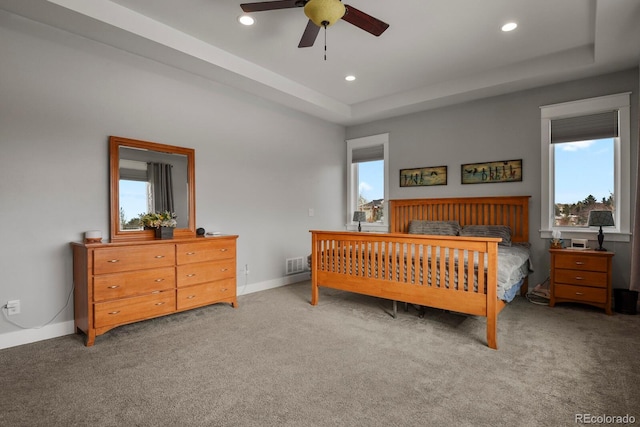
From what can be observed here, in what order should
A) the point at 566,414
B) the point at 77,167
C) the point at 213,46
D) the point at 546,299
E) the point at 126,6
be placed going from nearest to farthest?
the point at 566,414, the point at 126,6, the point at 77,167, the point at 213,46, the point at 546,299

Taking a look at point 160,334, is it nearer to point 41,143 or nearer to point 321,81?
point 41,143

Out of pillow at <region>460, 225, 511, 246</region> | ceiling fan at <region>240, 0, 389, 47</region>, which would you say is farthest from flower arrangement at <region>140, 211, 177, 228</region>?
pillow at <region>460, 225, 511, 246</region>

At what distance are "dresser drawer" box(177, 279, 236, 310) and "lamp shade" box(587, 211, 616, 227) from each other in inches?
157

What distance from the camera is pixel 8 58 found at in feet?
8.77

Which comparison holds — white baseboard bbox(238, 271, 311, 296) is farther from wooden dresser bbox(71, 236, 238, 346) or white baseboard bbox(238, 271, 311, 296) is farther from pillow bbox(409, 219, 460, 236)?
pillow bbox(409, 219, 460, 236)

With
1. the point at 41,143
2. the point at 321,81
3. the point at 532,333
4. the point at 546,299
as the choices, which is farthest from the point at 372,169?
the point at 41,143

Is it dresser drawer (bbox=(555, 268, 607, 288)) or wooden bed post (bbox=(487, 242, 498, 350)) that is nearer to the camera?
wooden bed post (bbox=(487, 242, 498, 350))

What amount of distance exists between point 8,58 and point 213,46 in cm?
170

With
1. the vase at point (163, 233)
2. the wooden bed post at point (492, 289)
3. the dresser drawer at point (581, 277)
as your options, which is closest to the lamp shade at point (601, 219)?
the dresser drawer at point (581, 277)

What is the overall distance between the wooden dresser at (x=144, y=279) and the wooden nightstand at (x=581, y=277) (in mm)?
3662

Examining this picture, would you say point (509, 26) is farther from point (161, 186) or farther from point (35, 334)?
point (35, 334)

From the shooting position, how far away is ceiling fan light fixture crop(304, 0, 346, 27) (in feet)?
7.13

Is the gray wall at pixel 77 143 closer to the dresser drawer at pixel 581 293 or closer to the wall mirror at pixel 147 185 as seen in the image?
the wall mirror at pixel 147 185

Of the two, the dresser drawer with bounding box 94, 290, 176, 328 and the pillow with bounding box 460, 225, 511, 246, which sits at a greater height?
the pillow with bounding box 460, 225, 511, 246
